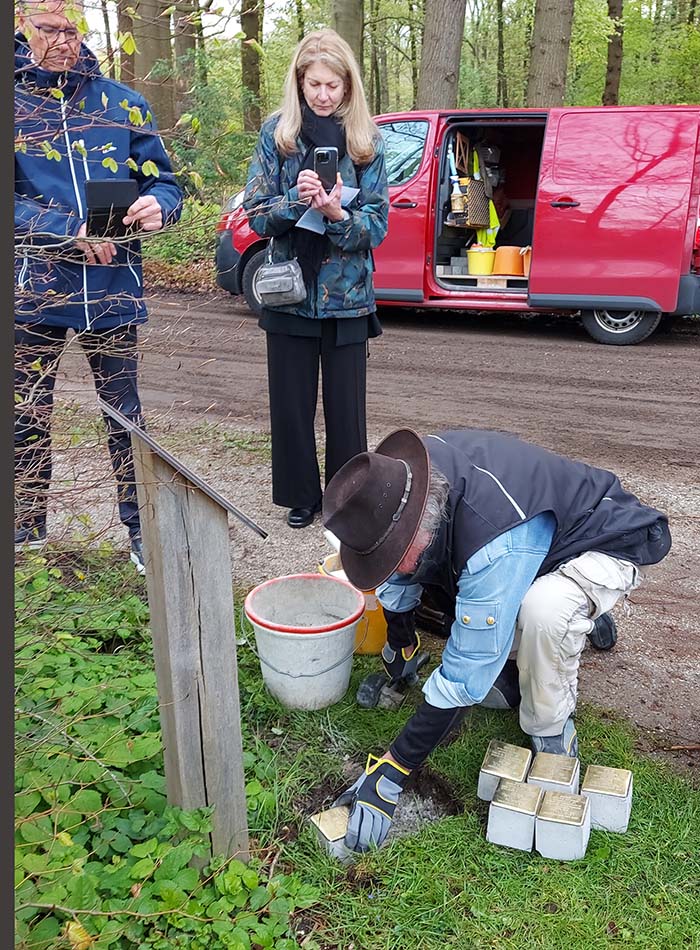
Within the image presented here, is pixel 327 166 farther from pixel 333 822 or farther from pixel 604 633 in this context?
pixel 333 822

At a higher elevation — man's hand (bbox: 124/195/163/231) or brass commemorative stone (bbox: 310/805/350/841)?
man's hand (bbox: 124/195/163/231)

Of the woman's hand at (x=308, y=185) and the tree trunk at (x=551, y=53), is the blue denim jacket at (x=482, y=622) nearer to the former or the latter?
the woman's hand at (x=308, y=185)

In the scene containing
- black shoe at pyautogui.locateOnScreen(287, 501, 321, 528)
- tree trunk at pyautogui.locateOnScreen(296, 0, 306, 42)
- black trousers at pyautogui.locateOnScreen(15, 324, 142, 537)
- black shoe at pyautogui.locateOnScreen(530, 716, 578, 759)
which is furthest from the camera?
tree trunk at pyautogui.locateOnScreen(296, 0, 306, 42)

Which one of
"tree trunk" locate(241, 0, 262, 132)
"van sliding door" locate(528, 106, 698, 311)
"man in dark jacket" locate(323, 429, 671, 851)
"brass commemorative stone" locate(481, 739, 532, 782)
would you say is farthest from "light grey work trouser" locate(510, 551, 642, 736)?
"tree trunk" locate(241, 0, 262, 132)

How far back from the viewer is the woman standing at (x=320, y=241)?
133 inches

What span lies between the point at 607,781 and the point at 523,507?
2.66ft

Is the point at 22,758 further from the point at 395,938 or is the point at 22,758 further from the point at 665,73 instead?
the point at 665,73

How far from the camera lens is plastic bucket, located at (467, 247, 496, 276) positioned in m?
7.95

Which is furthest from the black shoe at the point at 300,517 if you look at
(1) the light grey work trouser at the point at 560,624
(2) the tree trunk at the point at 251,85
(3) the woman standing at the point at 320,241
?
(2) the tree trunk at the point at 251,85

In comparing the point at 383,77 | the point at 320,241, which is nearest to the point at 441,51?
the point at 320,241

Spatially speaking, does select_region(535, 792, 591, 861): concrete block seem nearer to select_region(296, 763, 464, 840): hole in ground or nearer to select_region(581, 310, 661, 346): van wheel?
select_region(296, 763, 464, 840): hole in ground

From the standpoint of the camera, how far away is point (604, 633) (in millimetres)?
3109

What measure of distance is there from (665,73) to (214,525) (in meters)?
22.5

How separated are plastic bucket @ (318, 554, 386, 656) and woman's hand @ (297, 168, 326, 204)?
1.38 metres
